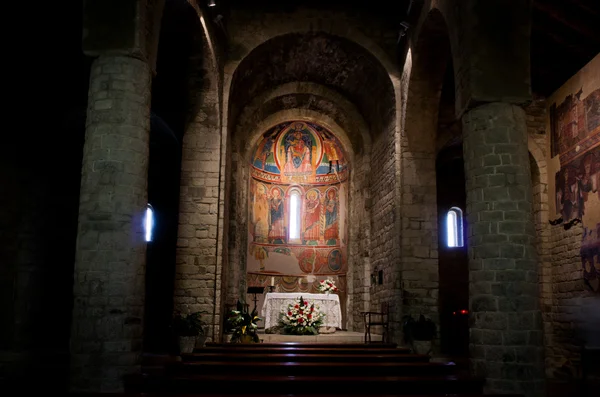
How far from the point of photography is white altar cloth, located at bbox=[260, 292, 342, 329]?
14156 millimetres

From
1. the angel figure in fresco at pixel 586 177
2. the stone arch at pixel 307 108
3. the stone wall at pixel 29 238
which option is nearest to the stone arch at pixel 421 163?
the angel figure in fresco at pixel 586 177

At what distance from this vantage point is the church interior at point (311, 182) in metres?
7.52

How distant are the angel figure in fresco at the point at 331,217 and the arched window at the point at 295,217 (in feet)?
2.91

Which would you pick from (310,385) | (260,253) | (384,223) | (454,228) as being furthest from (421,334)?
(454,228)

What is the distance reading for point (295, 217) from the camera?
18891 millimetres

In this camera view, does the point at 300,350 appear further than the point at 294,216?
No

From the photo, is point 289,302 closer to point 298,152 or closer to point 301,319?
point 301,319

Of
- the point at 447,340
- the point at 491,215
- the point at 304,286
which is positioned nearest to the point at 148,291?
the point at 304,286

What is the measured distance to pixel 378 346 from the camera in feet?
35.8

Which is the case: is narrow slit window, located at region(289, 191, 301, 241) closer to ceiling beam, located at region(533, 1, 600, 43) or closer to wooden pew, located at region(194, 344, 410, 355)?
wooden pew, located at region(194, 344, 410, 355)

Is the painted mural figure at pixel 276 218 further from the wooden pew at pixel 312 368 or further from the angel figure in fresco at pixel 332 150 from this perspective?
the wooden pew at pixel 312 368

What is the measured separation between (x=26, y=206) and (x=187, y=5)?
234 inches

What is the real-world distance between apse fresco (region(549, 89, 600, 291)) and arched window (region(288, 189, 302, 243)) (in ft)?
27.3

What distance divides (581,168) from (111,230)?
9057 mm
